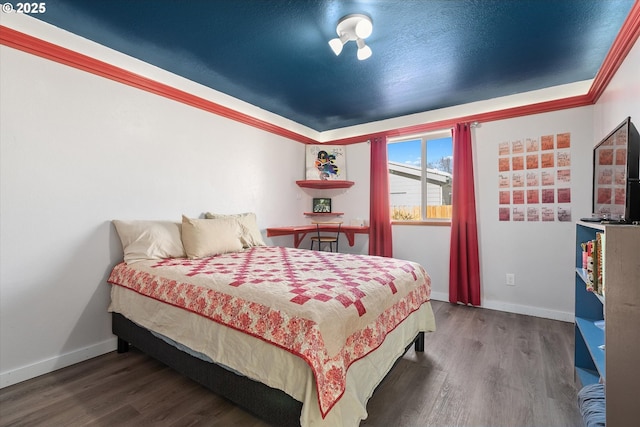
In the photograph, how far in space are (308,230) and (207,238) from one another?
1.63 metres

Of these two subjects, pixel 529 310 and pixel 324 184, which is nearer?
pixel 529 310

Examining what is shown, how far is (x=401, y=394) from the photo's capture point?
1.72 m

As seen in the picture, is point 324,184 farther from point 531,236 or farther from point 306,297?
point 306,297

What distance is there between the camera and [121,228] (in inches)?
89.8

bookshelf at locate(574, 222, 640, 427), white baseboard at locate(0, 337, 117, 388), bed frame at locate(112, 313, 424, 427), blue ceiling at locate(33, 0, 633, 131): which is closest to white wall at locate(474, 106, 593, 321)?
blue ceiling at locate(33, 0, 633, 131)

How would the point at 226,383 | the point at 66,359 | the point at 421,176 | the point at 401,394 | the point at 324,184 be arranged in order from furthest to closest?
the point at 324,184, the point at 421,176, the point at 66,359, the point at 401,394, the point at 226,383

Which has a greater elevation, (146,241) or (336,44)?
(336,44)

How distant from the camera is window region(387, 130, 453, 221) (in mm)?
3703

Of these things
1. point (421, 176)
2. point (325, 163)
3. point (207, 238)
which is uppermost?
point (325, 163)

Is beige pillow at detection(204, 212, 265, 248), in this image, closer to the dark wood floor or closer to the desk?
the desk

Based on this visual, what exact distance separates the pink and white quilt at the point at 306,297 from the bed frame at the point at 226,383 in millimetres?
250

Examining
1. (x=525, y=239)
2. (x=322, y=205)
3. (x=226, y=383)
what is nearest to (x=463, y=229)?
(x=525, y=239)

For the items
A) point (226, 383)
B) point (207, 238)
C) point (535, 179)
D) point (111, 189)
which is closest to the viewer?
point (226, 383)

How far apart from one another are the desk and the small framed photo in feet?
1.55
